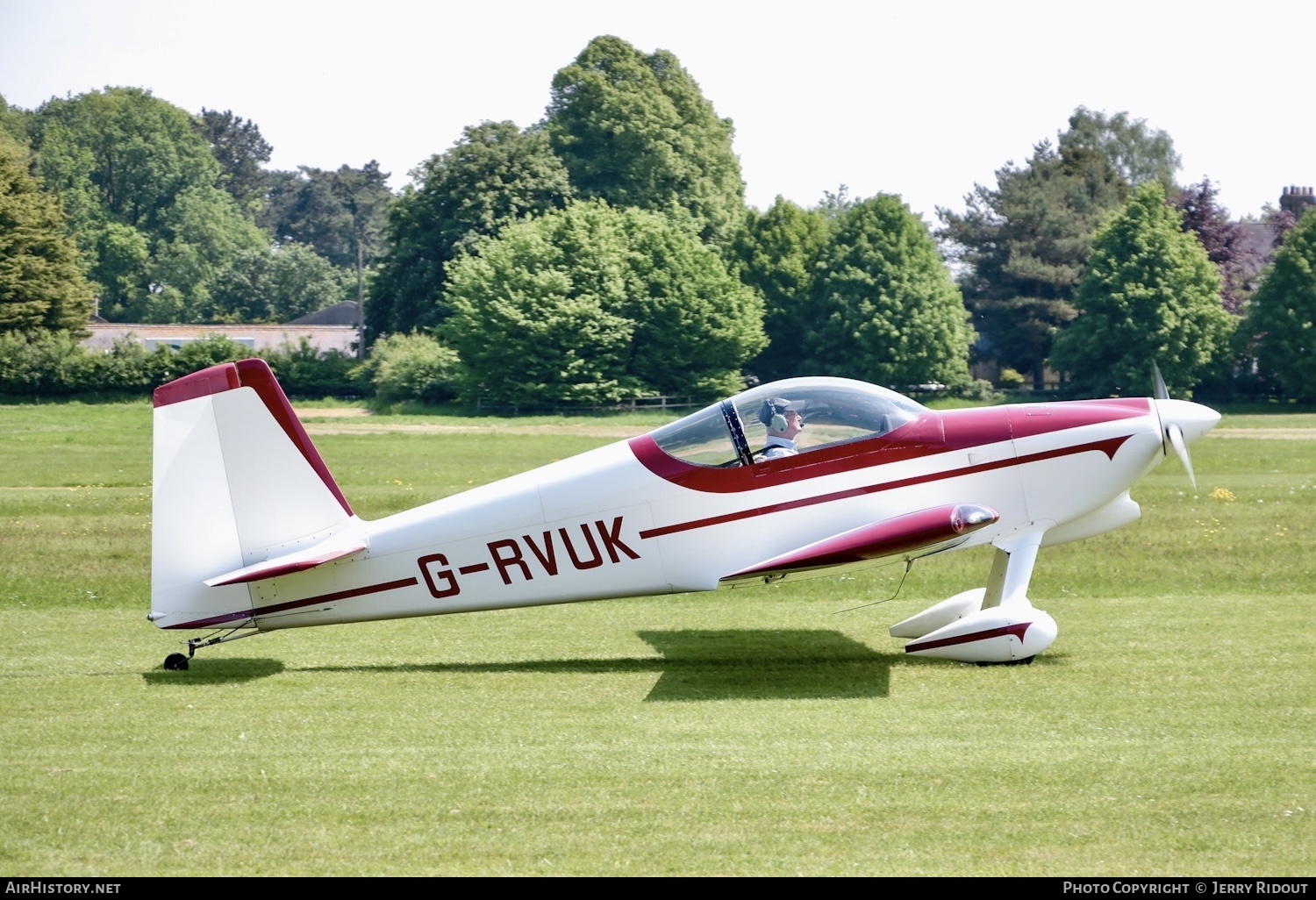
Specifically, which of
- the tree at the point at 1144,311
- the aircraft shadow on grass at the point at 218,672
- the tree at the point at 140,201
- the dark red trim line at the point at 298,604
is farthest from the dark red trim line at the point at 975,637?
the tree at the point at 140,201

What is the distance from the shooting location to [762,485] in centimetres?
979

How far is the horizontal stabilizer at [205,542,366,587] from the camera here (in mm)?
9281

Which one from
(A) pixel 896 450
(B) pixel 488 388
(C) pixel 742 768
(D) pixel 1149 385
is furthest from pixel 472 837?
(D) pixel 1149 385

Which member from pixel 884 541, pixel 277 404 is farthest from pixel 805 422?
pixel 277 404

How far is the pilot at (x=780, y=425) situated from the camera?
9.80 meters

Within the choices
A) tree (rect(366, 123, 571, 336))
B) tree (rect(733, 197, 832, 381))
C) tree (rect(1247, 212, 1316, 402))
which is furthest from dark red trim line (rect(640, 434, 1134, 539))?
tree (rect(366, 123, 571, 336))

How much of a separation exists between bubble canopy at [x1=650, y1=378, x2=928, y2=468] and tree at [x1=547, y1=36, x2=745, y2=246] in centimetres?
6959

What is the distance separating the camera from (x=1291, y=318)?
6003cm

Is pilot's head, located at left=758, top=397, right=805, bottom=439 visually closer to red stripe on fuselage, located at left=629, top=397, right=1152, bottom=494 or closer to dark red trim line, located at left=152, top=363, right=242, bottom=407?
red stripe on fuselage, located at left=629, top=397, right=1152, bottom=494

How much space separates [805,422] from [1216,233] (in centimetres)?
7370

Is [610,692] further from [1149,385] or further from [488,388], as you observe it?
[1149,385]

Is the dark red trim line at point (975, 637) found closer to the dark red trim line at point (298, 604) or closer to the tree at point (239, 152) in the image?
the dark red trim line at point (298, 604)

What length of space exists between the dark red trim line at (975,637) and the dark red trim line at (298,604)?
3680 mm

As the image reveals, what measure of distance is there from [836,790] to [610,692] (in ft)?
9.07
